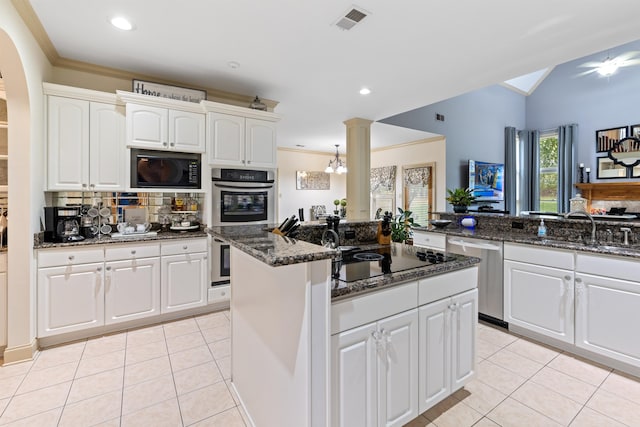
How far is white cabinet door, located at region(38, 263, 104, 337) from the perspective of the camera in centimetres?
247

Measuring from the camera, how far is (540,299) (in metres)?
2.52

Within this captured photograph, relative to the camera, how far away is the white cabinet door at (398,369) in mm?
1365

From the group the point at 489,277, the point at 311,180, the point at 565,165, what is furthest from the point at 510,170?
the point at 489,277

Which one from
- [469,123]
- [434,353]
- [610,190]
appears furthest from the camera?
[469,123]

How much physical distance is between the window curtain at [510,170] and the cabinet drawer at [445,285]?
21.0ft

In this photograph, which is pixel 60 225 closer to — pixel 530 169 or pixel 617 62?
pixel 530 169

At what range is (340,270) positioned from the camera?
1.53m

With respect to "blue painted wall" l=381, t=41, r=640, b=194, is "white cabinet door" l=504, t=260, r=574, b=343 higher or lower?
lower

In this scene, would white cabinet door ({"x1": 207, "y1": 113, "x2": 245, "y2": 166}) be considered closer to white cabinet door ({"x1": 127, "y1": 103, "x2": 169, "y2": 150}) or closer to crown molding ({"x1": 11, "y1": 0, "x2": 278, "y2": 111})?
white cabinet door ({"x1": 127, "y1": 103, "x2": 169, "y2": 150})

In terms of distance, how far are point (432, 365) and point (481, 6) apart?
2.40 meters

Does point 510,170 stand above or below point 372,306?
above

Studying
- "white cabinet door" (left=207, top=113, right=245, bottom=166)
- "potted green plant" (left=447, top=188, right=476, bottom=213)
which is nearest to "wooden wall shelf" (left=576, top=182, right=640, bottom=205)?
"potted green plant" (left=447, top=188, right=476, bottom=213)

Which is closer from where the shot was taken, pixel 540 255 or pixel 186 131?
pixel 540 255

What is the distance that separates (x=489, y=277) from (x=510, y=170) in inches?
213
